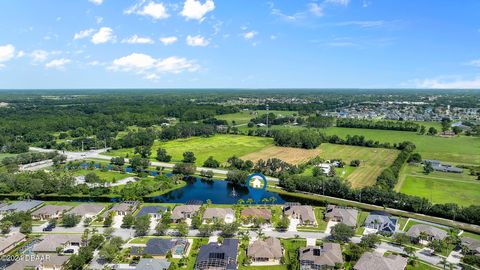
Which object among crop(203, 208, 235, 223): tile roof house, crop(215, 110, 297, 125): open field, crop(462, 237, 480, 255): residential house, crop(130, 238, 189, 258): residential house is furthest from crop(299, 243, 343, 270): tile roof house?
crop(215, 110, 297, 125): open field

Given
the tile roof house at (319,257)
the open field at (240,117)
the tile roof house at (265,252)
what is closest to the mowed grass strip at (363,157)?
the tile roof house at (319,257)

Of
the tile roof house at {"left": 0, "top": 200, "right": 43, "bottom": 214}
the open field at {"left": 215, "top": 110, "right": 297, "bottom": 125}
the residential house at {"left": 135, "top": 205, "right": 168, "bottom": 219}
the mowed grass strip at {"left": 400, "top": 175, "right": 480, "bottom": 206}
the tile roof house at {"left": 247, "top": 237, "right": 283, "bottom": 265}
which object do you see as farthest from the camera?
the open field at {"left": 215, "top": 110, "right": 297, "bottom": 125}

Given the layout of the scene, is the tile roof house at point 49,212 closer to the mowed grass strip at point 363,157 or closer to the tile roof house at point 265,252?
the tile roof house at point 265,252

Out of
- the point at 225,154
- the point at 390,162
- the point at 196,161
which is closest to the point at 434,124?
the point at 390,162

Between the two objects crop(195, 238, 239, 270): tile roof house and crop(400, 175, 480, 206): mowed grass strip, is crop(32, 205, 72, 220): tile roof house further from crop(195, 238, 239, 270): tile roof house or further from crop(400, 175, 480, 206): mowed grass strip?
crop(400, 175, 480, 206): mowed grass strip

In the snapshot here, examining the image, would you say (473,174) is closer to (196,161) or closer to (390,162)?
(390,162)

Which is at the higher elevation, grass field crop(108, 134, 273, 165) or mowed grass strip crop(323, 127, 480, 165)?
mowed grass strip crop(323, 127, 480, 165)
